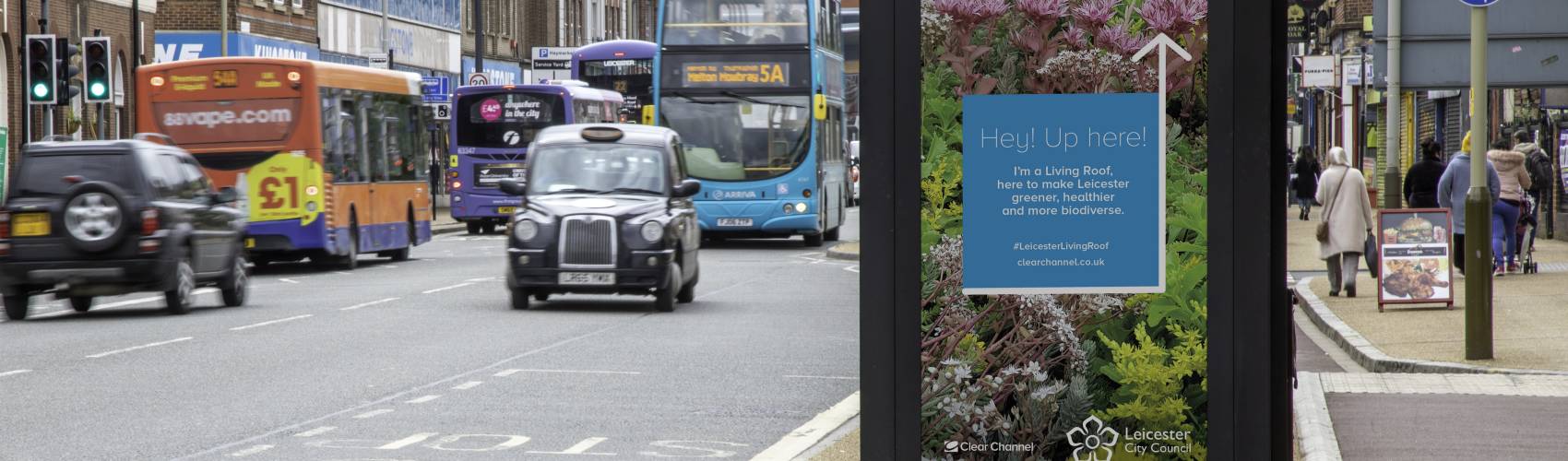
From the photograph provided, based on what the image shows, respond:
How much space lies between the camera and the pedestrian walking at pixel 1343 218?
19.1m

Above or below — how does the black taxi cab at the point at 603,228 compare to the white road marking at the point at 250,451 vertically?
above

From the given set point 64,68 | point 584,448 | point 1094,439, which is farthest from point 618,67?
point 1094,439

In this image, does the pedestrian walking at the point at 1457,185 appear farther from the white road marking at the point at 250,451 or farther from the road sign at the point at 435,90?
the road sign at the point at 435,90

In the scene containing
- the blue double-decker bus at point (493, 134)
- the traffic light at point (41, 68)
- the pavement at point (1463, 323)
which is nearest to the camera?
the pavement at point (1463, 323)

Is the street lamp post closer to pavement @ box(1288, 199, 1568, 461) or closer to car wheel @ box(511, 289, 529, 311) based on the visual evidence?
pavement @ box(1288, 199, 1568, 461)

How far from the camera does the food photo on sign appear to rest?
17.5 metres

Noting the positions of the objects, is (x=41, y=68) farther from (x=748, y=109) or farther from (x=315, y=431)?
(x=315, y=431)

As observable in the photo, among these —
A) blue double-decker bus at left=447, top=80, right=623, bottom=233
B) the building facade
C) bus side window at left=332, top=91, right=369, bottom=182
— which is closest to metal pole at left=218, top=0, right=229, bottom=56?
the building facade

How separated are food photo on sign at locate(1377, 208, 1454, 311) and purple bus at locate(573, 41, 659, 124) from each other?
97.0ft

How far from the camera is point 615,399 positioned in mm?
11695

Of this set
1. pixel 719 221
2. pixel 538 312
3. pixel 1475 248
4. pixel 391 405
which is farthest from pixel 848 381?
pixel 719 221

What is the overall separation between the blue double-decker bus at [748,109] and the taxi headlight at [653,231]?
13052 mm

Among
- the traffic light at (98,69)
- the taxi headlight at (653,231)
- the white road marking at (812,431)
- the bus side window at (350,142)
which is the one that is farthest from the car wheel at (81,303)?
the white road marking at (812,431)

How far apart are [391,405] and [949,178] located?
621cm
